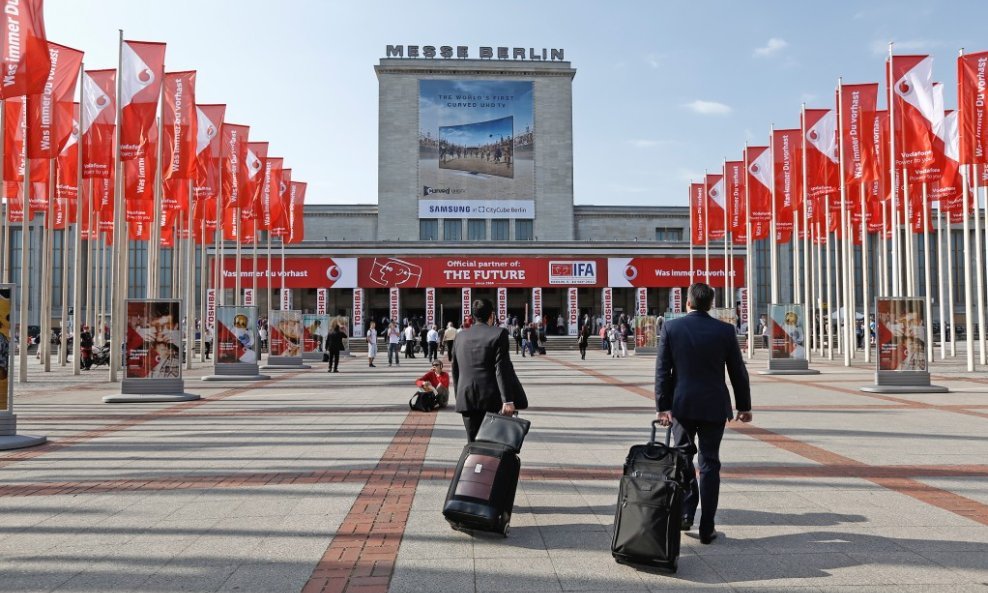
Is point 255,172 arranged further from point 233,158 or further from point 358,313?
point 358,313

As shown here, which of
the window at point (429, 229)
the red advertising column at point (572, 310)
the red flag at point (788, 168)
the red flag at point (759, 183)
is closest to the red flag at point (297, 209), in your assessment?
the red flag at point (759, 183)

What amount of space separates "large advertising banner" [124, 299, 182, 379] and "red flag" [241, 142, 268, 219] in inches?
434

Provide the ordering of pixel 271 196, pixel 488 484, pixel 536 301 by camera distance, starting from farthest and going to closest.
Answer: pixel 536 301 → pixel 271 196 → pixel 488 484

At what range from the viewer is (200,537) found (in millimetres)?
5688

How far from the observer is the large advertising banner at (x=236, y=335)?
22.1 metres

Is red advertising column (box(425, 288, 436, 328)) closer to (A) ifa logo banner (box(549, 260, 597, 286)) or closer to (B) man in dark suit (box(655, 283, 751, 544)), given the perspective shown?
(A) ifa logo banner (box(549, 260, 597, 286))

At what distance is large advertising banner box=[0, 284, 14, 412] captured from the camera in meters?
10.1

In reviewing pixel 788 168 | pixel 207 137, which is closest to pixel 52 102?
pixel 207 137

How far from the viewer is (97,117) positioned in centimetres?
1970

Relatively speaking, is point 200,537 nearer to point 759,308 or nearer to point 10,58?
point 10,58

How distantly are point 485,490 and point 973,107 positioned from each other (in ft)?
59.8

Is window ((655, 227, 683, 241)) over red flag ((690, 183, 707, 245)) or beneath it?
over

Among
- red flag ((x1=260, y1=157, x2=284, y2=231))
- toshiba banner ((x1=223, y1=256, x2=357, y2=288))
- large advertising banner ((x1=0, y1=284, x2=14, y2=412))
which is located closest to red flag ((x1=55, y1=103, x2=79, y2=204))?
red flag ((x1=260, y1=157, x2=284, y2=231))

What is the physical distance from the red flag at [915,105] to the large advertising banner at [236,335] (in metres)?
17.4
